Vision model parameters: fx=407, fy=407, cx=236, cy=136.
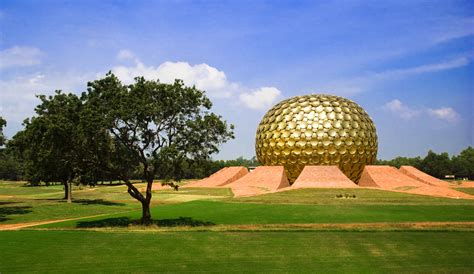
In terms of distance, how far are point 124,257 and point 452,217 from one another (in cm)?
1856

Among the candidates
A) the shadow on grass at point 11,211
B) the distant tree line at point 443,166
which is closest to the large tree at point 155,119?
the shadow on grass at point 11,211

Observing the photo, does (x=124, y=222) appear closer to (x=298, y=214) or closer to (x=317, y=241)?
(x=298, y=214)

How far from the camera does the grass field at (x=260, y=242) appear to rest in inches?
525

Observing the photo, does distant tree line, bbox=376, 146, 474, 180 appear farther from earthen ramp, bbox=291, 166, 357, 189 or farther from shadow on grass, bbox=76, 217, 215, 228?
shadow on grass, bbox=76, 217, 215, 228

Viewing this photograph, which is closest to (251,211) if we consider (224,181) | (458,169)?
(224,181)

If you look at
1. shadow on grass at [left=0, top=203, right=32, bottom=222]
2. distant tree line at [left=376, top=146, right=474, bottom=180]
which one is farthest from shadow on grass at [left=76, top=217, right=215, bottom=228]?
distant tree line at [left=376, top=146, right=474, bottom=180]

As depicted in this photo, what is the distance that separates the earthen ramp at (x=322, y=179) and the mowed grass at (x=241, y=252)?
2416cm

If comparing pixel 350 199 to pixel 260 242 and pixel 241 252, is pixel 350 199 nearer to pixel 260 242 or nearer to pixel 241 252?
pixel 260 242

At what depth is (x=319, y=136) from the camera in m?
48.7

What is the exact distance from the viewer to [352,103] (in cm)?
5469

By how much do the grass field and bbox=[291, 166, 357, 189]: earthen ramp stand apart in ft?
47.4

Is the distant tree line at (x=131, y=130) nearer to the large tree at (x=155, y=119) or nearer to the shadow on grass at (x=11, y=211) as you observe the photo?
the large tree at (x=155, y=119)

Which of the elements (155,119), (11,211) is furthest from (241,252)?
(11,211)

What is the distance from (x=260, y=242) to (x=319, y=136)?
33.8 m
